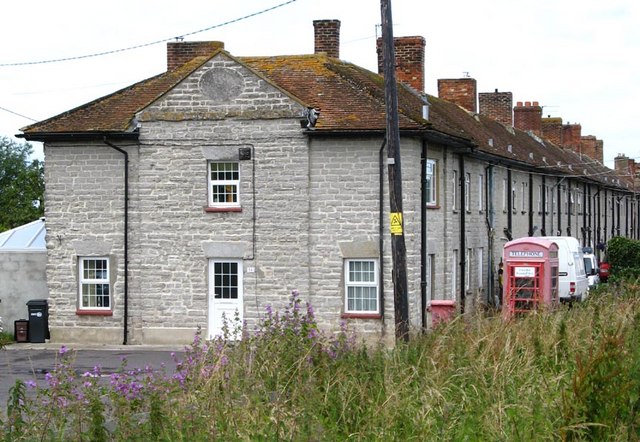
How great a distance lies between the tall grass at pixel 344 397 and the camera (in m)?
10.5

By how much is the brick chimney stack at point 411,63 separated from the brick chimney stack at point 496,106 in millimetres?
17905

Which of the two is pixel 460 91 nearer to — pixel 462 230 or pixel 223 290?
pixel 462 230

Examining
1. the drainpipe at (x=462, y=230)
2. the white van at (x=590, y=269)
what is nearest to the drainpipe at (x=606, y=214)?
the white van at (x=590, y=269)

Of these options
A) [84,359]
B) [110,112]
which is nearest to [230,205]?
[110,112]

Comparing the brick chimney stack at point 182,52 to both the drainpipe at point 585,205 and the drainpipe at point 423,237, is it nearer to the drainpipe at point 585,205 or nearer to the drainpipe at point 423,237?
the drainpipe at point 423,237

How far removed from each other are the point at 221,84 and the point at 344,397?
17120 millimetres

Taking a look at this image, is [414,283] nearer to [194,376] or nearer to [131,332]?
[131,332]

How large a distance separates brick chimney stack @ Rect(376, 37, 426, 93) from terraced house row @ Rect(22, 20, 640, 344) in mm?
6348

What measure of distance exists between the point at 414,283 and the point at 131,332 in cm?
743

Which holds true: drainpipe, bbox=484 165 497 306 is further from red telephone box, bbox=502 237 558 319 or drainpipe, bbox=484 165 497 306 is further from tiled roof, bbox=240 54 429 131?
tiled roof, bbox=240 54 429 131

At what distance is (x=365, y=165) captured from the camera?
27.3 m

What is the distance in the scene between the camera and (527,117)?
6059 cm

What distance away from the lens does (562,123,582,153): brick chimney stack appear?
239 ft

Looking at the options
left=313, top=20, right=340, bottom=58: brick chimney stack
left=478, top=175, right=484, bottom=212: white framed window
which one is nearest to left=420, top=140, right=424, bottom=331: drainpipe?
left=313, top=20, right=340, bottom=58: brick chimney stack
